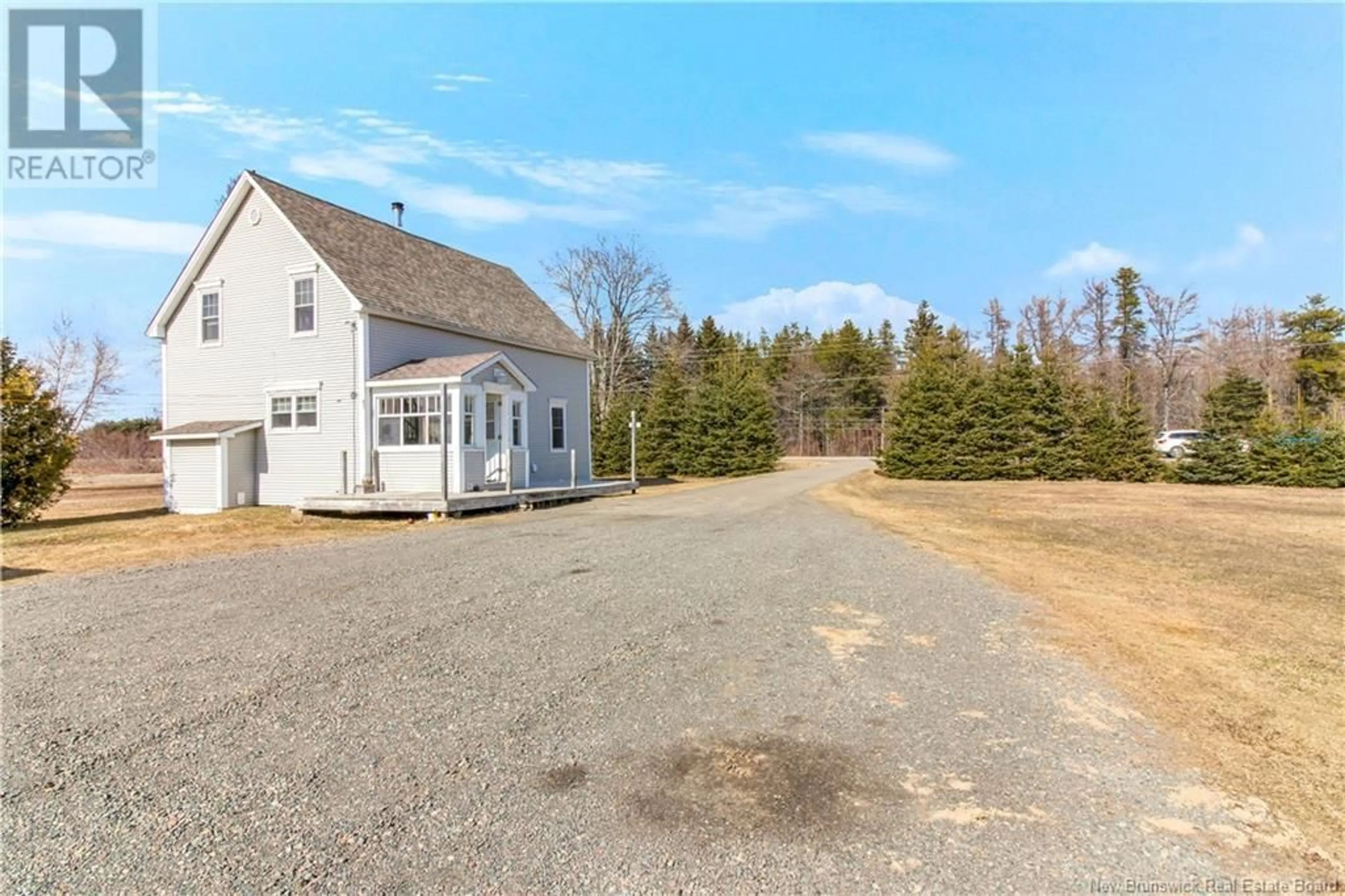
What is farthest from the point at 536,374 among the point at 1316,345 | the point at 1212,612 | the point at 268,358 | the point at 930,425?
the point at 1316,345

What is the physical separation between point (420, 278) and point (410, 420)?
5.09m

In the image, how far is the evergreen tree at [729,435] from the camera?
31766mm

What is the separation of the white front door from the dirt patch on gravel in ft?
44.2

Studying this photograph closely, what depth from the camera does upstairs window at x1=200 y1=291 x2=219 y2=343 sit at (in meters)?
16.8

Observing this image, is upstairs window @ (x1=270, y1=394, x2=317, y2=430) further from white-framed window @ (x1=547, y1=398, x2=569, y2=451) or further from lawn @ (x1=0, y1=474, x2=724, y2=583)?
white-framed window @ (x1=547, y1=398, x2=569, y2=451)

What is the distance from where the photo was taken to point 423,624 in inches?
206

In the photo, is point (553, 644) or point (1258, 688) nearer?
point (1258, 688)

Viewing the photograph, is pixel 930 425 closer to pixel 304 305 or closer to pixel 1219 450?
pixel 1219 450

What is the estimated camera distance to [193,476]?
1562cm

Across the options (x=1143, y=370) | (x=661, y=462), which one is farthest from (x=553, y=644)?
(x=1143, y=370)

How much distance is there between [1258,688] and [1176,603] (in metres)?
2.50

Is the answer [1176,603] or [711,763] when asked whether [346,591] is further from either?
[1176,603]

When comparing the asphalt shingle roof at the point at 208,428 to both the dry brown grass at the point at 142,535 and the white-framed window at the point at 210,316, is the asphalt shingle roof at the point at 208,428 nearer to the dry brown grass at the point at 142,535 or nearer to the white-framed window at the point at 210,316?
the dry brown grass at the point at 142,535

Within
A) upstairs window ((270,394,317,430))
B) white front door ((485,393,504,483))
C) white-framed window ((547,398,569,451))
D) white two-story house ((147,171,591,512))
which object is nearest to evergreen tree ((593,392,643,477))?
white-framed window ((547,398,569,451))
